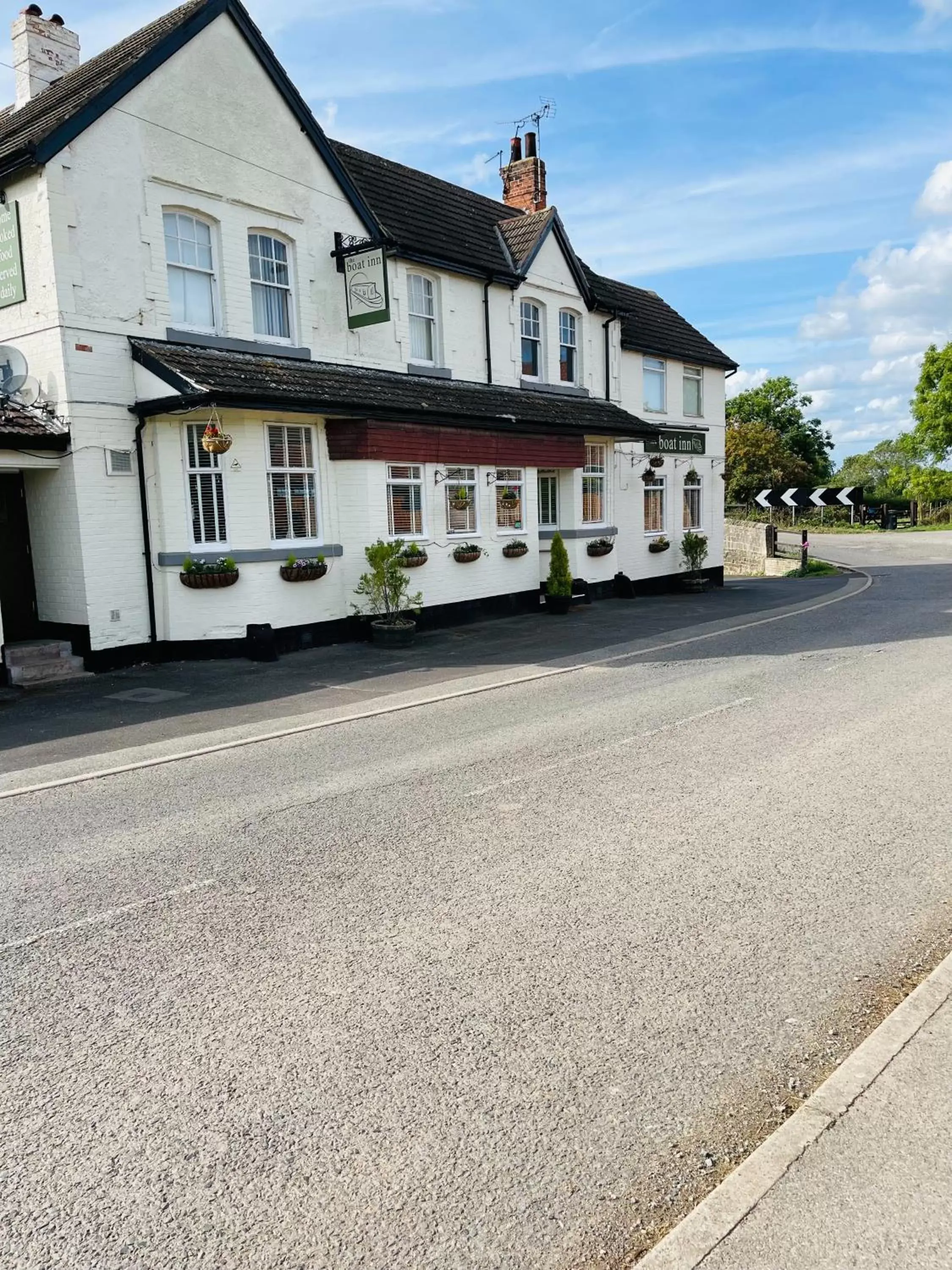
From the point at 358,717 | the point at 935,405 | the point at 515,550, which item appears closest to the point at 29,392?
the point at 358,717

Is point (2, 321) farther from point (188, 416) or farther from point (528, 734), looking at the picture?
point (528, 734)

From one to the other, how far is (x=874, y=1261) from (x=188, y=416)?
1386cm

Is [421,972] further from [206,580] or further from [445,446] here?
[445,446]

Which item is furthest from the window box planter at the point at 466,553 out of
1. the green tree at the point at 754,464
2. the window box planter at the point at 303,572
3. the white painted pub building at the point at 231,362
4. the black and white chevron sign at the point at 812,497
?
the green tree at the point at 754,464

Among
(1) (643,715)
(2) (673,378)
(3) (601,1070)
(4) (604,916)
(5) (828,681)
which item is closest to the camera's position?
(3) (601,1070)

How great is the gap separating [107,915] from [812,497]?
40451mm

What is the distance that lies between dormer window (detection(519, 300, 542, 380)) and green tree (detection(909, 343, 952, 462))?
57.3 m

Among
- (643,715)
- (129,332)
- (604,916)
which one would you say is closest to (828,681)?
(643,715)

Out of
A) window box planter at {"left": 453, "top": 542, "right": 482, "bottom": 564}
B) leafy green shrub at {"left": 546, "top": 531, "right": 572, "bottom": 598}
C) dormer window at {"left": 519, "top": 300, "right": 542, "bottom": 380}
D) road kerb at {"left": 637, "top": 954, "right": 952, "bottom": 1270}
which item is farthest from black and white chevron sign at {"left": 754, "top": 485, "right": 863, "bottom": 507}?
road kerb at {"left": 637, "top": 954, "right": 952, "bottom": 1270}

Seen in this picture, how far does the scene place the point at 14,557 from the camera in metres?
14.6

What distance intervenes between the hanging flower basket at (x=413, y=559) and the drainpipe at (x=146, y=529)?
434 centimetres

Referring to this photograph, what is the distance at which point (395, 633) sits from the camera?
16156 mm

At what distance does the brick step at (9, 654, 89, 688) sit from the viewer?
43.2ft

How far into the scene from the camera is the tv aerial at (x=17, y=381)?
13.8 metres
